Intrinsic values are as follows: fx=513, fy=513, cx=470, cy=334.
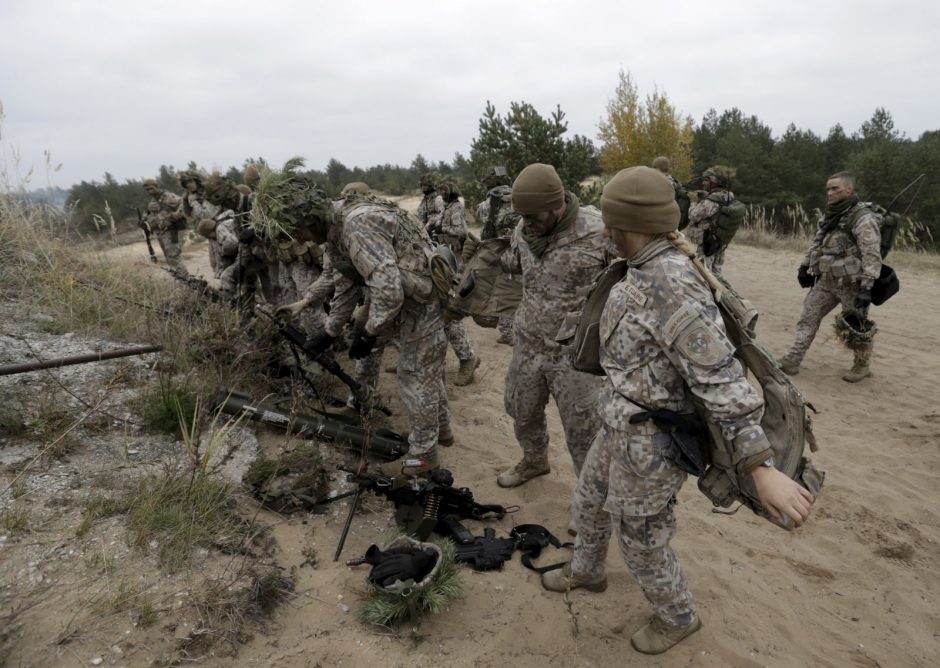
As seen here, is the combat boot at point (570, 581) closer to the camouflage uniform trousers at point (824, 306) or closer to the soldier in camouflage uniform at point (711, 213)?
the camouflage uniform trousers at point (824, 306)

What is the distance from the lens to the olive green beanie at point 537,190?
265cm

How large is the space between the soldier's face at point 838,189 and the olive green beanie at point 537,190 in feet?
13.3

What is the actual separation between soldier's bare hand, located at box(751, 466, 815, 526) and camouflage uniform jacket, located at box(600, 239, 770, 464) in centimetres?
8

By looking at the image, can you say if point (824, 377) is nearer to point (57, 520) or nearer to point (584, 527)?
point (584, 527)

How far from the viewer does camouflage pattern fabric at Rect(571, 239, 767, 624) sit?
5.38ft

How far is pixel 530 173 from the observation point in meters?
2.66

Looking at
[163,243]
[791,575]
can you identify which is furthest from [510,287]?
[163,243]

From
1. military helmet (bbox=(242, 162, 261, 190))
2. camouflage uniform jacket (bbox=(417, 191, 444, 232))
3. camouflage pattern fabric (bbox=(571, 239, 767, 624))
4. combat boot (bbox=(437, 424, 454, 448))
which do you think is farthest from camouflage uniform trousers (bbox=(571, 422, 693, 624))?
camouflage uniform jacket (bbox=(417, 191, 444, 232))

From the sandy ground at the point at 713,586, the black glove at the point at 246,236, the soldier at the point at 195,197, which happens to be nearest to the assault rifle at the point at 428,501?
the sandy ground at the point at 713,586

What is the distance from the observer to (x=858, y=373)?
5387 mm

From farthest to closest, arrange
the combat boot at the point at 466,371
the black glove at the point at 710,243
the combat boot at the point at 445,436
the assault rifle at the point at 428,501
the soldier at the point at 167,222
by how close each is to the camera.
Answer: the soldier at the point at 167,222
the black glove at the point at 710,243
the combat boot at the point at 466,371
the combat boot at the point at 445,436
the assault rifle at the point at 428,501

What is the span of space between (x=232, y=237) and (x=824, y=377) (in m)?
6.79

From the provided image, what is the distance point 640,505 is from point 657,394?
18.0 inches

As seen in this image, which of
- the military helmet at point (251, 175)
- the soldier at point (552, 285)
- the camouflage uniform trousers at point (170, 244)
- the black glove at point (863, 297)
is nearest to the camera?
the soldier at point (552, 285)
